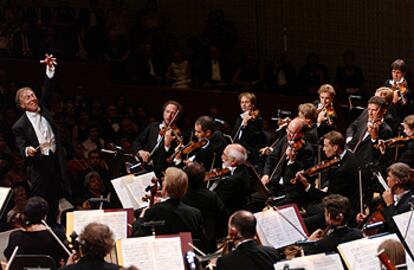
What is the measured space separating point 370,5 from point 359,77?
1290 millimetres

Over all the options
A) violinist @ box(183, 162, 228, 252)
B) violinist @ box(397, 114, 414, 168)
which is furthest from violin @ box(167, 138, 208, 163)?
violinist @ box(397, 114, 414, 168)

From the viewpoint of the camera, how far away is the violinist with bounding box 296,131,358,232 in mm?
10812

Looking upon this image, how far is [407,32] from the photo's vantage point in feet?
52.2

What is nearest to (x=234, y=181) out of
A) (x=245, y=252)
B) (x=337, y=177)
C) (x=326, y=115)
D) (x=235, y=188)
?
(x=235, y=188)

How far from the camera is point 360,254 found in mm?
8492

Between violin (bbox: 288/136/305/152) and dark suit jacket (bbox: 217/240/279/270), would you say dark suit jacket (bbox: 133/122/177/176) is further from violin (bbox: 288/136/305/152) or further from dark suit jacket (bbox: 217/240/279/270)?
dark suit jacket (bbox: 217/240/279/270)

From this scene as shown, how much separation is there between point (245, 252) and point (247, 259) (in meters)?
0.06

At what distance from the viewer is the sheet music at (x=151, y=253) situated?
8.39m

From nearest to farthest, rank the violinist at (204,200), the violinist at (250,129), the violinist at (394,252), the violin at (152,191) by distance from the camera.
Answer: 1. the violinist at (394,252)
2. the violinist at (204,200)
3. the violin at (152,191)
4. the violinist at (250,129)

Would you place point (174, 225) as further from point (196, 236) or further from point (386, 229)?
point (386, 229)

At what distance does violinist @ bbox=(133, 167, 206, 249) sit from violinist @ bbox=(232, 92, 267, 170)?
309cm

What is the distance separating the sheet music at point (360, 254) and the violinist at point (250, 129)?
4.10 metres

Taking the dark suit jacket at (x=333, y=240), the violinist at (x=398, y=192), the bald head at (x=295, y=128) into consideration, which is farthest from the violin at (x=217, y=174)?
the dark suit jacket at (x=333, y=240)

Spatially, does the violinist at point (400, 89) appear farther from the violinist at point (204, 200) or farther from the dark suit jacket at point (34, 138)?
the dark suit jacket at point (34, 138)
